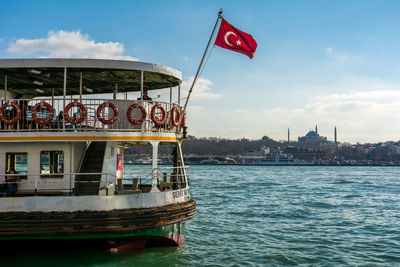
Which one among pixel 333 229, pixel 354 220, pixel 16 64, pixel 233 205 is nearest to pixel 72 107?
pixel 16 64

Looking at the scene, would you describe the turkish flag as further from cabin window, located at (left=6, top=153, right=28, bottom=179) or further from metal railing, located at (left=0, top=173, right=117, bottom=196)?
cabin window, located at (left=6, top=153, right=28, bottom=179)

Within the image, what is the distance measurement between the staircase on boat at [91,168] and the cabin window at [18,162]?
188cm

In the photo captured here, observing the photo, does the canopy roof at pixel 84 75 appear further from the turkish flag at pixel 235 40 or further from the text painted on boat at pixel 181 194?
the text painted on boat at pixel 181 194

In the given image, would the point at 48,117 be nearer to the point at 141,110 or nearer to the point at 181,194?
the point at 141,110

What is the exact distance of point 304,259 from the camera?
51.0 feet

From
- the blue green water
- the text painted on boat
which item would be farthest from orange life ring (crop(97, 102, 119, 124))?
the blue green water

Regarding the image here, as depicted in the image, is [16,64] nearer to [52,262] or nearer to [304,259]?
[52,262]

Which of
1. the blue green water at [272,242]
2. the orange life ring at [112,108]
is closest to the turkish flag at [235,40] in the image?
the orange life ring at [112,108]

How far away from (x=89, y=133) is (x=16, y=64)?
10.8 feet

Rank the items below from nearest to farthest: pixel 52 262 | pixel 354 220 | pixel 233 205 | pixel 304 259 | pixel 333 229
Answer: pixel 52 262 < pixel 304 259 < pixel 333 229 < pixel 354 220 < pixel 233 205

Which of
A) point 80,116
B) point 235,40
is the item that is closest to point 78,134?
point 80,116

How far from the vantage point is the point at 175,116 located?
14719 millimetres

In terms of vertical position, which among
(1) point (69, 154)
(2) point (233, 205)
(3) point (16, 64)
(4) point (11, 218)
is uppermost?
(3) point (16, 64)

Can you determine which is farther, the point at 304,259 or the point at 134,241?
the point at 304,259
